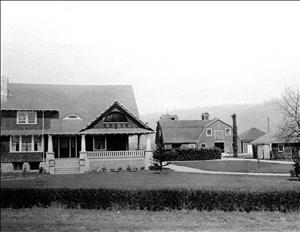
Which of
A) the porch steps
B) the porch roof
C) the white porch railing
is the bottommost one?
the porch steps

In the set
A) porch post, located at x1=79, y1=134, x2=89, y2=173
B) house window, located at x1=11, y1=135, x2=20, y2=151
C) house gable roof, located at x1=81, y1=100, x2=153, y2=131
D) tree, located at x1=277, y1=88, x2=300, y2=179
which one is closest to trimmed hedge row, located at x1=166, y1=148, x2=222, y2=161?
house gable roof, located at x1=81, y1=100, x2=153, y2=131

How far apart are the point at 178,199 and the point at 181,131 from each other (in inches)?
1358

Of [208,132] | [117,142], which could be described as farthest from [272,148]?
[208,132]

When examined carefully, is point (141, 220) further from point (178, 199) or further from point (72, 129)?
point (72, 129)

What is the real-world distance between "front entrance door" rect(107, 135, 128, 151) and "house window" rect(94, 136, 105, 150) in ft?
1.32

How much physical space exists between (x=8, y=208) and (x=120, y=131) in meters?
12.7

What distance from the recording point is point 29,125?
2052 centimetres

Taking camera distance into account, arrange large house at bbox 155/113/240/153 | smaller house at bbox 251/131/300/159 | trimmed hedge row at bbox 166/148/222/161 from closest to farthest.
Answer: smaller house at bbox 251/131/300/159
trimmed hedge row at bbox 166/148/222/161
large house at bbox 155/113/240/153

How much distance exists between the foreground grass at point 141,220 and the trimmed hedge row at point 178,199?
0.24 m

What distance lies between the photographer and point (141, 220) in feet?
32.2

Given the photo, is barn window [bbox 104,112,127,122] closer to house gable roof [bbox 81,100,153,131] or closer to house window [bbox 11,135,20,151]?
house gable roof [bbox 81,100,153,131]

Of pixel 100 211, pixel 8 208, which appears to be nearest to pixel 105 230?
pixel 100 211

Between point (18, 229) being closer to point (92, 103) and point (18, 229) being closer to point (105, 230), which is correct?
point (105, 230)

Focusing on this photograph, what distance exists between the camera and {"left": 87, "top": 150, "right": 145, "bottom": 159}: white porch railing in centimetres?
2181
